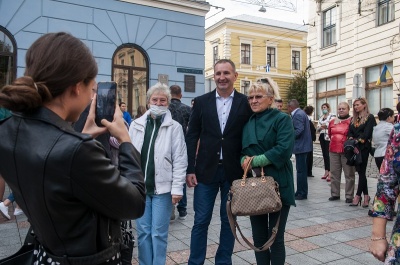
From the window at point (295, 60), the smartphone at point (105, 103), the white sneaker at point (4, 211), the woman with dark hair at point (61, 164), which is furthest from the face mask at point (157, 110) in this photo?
the window at point (295, 60)

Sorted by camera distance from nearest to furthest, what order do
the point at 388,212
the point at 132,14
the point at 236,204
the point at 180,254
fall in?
the point at 388,212
the point at 236,204
the point at 180,254
the point at 132,14

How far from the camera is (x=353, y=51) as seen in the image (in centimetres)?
2027

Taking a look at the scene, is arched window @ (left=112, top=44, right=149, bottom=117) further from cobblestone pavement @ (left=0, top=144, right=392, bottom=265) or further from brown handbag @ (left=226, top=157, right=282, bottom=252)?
brown handbag @ (left=226, top=157, right=282, bottom=252)

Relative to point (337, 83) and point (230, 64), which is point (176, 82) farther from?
point (337, 83)

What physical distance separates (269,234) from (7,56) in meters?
8.43

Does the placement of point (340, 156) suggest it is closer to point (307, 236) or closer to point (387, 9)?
point (307, 236)

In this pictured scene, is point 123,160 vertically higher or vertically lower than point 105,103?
lower

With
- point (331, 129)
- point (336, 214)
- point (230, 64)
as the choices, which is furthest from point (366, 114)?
point (230, 64)

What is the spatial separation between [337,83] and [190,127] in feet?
66.4

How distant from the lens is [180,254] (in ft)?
13.5

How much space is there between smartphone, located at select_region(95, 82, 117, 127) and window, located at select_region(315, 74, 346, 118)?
2155 cm

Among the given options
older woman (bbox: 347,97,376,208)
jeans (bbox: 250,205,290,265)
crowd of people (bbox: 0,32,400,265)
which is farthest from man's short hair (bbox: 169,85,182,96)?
jeans (bbox: 250,205,290,265)

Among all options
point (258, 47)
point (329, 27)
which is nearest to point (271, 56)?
point (258, 47)

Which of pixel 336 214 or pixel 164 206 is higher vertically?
pixel 164 206
